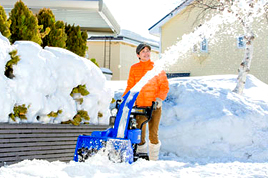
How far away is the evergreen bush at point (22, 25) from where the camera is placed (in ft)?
19.4

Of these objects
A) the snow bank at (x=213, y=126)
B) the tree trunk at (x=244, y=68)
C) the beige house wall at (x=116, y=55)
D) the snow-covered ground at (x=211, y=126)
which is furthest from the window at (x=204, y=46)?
the snow bank at (x=213, y=126)

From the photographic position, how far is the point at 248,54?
1205cm

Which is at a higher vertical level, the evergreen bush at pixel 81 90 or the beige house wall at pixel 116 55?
the beige house wall at pixel 116 55

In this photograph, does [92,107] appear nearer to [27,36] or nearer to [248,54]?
[27,36]

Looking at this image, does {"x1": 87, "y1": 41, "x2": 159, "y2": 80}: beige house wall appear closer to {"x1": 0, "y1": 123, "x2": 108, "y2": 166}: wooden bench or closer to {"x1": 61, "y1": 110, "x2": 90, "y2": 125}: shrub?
{"x1": 61, "y1": 110, "x2": 90, "y2": 125}: shrub

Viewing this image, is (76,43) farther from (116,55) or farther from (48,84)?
(116,55)

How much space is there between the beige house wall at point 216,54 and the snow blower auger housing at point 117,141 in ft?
46.9

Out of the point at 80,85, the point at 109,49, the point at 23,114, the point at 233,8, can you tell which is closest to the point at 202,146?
the point at 80,85

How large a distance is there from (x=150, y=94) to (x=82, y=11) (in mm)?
6697

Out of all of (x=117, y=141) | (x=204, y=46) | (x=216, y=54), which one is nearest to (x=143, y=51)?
(x=117, y=141)

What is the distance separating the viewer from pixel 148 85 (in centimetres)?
503

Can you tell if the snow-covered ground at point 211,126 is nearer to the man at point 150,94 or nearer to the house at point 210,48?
the man at point 150,94

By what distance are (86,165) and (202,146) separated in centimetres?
472

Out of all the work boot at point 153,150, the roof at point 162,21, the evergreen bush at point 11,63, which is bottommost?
the work boot at point 153,150
